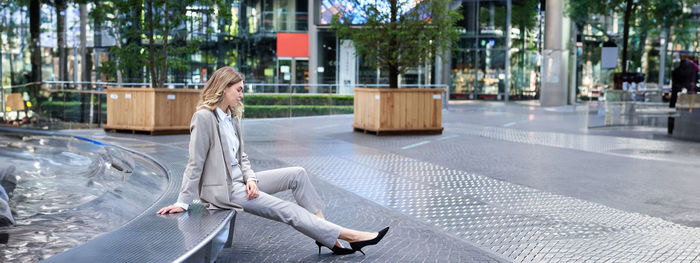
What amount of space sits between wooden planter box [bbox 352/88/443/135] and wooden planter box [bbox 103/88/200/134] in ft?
12.0

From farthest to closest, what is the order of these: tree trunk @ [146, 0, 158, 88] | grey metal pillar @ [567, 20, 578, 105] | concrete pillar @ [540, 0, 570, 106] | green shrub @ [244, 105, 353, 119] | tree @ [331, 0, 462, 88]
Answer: grey metal pillar @ [567, 20, 578, 105]
concrete pillar @ [540, 0, 570, 106]
green shrub @ [244, 105, 353, 119]
tree trunk @ [146, 0, 158, 88]
tree @ [331, 0, 462, 88]

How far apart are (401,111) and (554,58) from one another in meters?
17.8

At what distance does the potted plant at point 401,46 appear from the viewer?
15000mm

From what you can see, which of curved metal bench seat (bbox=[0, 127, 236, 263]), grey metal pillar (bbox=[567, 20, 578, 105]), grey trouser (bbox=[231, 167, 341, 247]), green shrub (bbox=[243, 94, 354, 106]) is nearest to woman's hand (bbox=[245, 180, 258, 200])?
grey trouser (bbox=[231, 167, 341, 247])

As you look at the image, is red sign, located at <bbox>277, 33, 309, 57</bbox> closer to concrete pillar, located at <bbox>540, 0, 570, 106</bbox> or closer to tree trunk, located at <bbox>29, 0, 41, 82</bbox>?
concrete pillar, located at <bbox>540, 0, 570, 106</bbox>

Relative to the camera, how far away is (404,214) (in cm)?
662

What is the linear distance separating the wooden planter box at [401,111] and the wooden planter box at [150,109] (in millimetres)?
3671

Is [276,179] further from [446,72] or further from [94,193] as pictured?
[446,72]

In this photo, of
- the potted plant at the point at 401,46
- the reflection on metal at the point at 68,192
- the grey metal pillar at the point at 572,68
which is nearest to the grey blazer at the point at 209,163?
the reflection on metal at the point at 68,192

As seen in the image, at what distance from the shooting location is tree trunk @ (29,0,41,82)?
2427 centimetres

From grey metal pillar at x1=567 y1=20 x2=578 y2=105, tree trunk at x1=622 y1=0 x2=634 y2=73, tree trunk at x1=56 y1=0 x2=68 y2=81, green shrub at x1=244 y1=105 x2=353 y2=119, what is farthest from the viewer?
grey metal pillar at x1=567 y1=20 x2=578 y2=105

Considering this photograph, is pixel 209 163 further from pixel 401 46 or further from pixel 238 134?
pixel 401 46

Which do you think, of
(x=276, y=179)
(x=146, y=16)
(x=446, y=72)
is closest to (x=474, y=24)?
(x=446, y=72)

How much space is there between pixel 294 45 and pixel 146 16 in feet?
66.5
